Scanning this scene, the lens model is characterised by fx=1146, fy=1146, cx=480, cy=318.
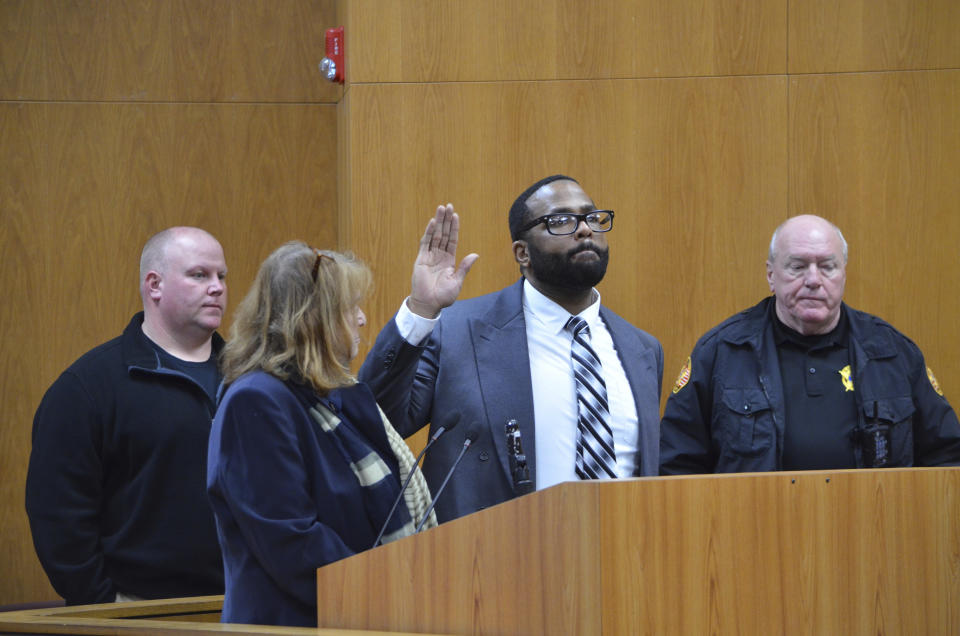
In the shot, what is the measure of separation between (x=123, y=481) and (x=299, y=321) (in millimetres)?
1098

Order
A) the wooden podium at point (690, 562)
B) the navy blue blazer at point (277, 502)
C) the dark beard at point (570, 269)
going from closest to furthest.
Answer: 1. the wooden podium at point (690, 562)
2. the navy blue blazer at point (277, 502)
3. the dark beard at point (570, 269)

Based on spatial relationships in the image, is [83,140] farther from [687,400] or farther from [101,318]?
[687,400]

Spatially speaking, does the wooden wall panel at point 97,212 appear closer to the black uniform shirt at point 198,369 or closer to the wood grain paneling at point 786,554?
the black uniform shirt at point 198,369

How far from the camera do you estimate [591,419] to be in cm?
280

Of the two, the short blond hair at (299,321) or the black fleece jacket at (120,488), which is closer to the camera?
the short blond hair at (299,321)

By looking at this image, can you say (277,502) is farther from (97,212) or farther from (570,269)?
(97,212)

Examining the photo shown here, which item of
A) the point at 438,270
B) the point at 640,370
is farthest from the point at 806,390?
the point at 438,270

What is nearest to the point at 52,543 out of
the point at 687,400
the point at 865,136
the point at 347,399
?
Result: the point at 347,399

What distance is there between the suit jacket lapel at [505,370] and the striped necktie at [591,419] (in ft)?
0.39

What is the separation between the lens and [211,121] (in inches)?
180

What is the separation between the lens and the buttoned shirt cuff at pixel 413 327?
2.58m

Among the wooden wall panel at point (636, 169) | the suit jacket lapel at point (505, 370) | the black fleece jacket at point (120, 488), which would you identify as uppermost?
the wooden wall panel at point (636, 169)

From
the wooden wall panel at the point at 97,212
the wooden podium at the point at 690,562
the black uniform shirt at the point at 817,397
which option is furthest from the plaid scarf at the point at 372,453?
the wooden wall panel at the point at 97,212

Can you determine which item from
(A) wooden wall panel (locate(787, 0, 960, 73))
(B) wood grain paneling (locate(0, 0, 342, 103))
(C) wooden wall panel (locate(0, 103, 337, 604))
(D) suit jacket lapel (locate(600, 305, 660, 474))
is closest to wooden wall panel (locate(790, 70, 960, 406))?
(A) wooden wall panel (locate(787, 0, 960, 73))
